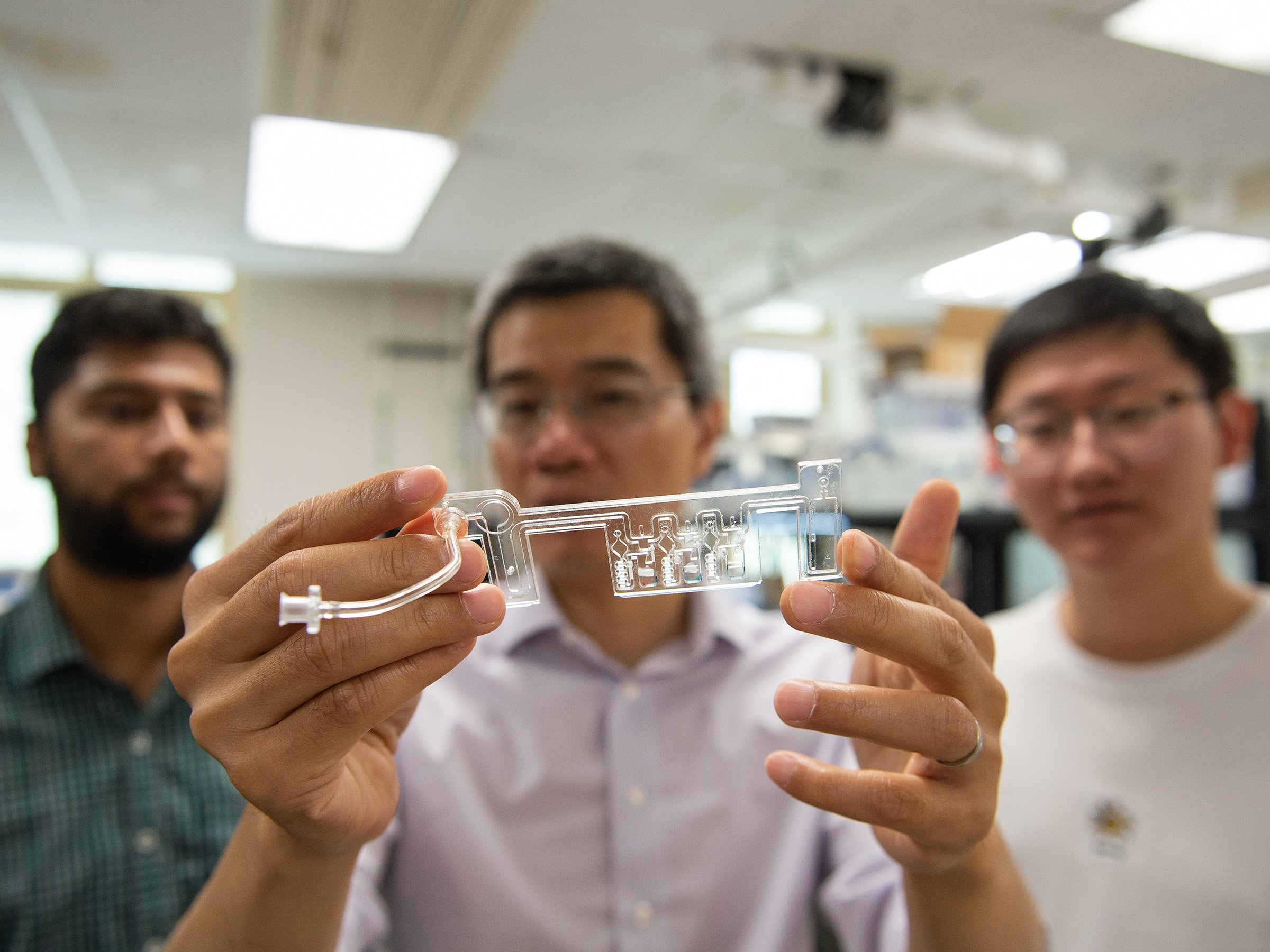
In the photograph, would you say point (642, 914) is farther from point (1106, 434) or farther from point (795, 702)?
point (1106, 434)

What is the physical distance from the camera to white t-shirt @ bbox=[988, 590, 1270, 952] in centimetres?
102

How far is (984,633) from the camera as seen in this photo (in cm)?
80

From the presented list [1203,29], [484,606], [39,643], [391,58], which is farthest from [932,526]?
[1203,29]

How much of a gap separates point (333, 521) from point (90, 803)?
3.48 ft

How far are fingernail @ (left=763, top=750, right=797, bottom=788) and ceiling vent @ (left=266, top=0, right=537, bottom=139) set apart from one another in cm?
255

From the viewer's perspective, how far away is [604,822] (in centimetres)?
123

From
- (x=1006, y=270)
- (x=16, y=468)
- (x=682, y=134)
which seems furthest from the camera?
(x=1006, y=270)

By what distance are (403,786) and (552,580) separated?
1.38 feet

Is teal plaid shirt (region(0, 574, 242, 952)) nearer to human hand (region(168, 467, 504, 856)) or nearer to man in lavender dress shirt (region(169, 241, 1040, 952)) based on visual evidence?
man in lavender dress shirt (region(169, 241, 1040, 952))

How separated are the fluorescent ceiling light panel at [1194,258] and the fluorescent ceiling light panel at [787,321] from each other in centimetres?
263

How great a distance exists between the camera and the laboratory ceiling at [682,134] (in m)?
3.02

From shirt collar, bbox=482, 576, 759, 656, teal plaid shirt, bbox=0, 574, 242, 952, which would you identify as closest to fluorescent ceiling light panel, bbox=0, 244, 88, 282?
teal plaid shirt, bbox=0, 574, 242, 952

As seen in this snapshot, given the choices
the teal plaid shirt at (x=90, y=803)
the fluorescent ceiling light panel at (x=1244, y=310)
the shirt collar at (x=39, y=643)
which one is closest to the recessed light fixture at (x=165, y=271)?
the shirt collar at (x=39, y=643)

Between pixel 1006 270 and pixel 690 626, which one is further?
pixel 1006 270
